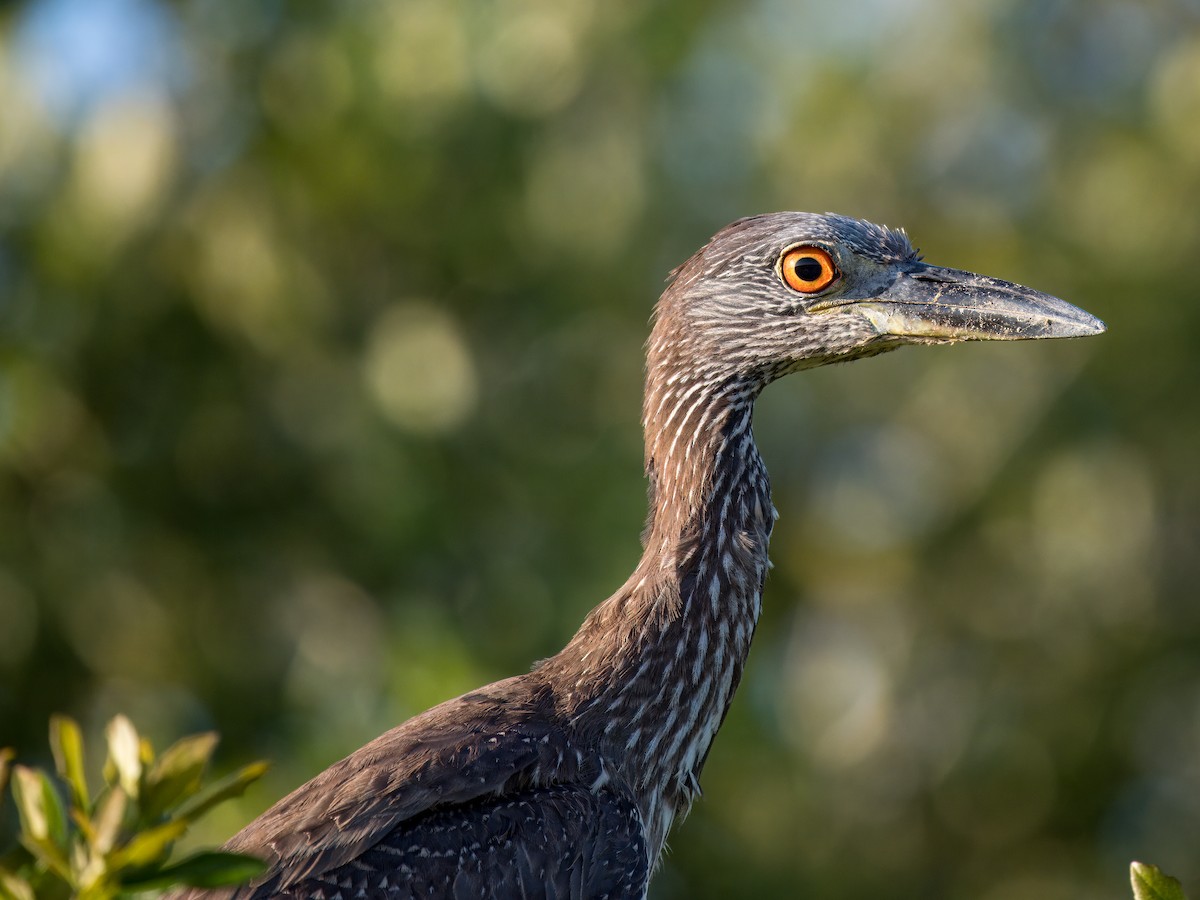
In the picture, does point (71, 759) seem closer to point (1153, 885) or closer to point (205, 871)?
point (205, 871)

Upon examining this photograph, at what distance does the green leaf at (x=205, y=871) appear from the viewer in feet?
8.83

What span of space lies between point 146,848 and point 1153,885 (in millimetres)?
2140

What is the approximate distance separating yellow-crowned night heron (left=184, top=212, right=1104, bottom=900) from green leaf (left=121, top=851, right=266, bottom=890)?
2.03m

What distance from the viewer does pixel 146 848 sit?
8.81 feet

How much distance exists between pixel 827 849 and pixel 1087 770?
12.3ft

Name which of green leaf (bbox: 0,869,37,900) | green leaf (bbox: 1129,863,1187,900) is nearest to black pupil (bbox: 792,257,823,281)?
green leaf (bbox: 1129,863,1187,900)

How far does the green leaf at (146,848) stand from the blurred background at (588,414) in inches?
386

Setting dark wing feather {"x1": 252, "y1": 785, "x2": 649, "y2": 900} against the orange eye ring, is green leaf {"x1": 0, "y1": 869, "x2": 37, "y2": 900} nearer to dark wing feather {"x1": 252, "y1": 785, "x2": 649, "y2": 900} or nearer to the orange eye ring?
dark wing feather {"x1": 252, "y1": 785, "x2": 649, "y2": 900}

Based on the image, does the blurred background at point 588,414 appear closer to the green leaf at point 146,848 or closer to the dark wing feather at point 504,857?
the dark wing feather at point 504,857

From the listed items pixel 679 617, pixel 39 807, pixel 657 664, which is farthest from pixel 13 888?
pixel 679 617

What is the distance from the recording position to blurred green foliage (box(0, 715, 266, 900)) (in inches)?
105

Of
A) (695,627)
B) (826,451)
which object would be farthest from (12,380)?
(695,627)

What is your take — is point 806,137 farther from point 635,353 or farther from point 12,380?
point 12,380

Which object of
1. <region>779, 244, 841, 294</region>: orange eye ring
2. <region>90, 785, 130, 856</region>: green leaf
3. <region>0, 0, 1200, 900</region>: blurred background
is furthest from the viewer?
<region>0, 0, 1200, 900</region>: blurred background
